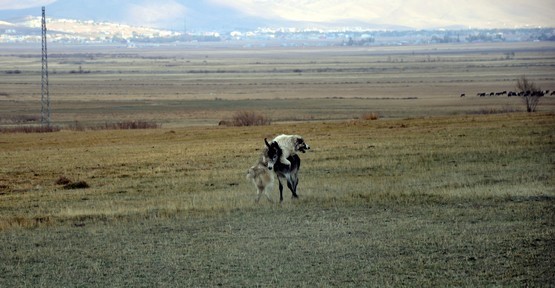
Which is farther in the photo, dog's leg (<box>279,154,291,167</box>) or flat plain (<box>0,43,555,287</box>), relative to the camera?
dog's leg (<box>279,154,291,167</box>)

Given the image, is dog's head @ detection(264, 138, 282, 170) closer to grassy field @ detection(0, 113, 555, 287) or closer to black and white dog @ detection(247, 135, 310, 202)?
black and white dog @ detection(247, 135, 310, 202)

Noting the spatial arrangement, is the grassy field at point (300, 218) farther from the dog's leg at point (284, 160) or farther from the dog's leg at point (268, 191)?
the dog's leg at point (284, 160)

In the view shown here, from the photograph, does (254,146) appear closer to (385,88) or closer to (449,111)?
(449,111)

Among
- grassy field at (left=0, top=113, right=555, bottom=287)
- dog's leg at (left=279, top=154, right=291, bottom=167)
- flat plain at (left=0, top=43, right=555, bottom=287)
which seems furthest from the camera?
dog's leg at (left=279, top=154, right=291, bottom=167)

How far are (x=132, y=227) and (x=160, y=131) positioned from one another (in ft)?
101

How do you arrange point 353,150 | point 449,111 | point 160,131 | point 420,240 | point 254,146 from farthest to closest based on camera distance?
point 449,111 → point 160,131 → point 254,146 → point 353,150 → point 420,240

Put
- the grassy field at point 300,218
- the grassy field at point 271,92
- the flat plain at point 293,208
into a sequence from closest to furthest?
the grassy field at point 300,218
the flat plain at point 293,208
the grassy field at point 271,92

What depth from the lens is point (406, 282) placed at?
45.7 feet

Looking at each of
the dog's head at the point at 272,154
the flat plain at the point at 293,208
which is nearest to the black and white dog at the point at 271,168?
the dog's head at the point at 272,154

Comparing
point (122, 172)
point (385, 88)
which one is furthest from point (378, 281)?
A: point (385, 88)

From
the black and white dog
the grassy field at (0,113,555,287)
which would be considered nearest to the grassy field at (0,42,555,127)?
the grassy field at (0,113,555,287)

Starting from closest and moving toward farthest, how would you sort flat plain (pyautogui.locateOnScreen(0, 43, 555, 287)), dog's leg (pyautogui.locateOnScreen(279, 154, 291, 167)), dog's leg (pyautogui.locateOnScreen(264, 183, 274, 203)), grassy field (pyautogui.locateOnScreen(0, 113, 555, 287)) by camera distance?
grassy field (pyautogui.locateOnScreen(0, 113, 555, 287)), flat plain (pyautogui.locateOnScreen(0, 43, 555, 287)), dog's leg (pyautogui.locateOnScreen(279, 154, 291, 167)), dog's leg (pyautogui.locateOnScreen(264, 183, 274, 203))

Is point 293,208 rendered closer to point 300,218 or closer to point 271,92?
point 300,218

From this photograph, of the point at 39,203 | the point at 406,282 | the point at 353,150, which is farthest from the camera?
the point at 353,150
